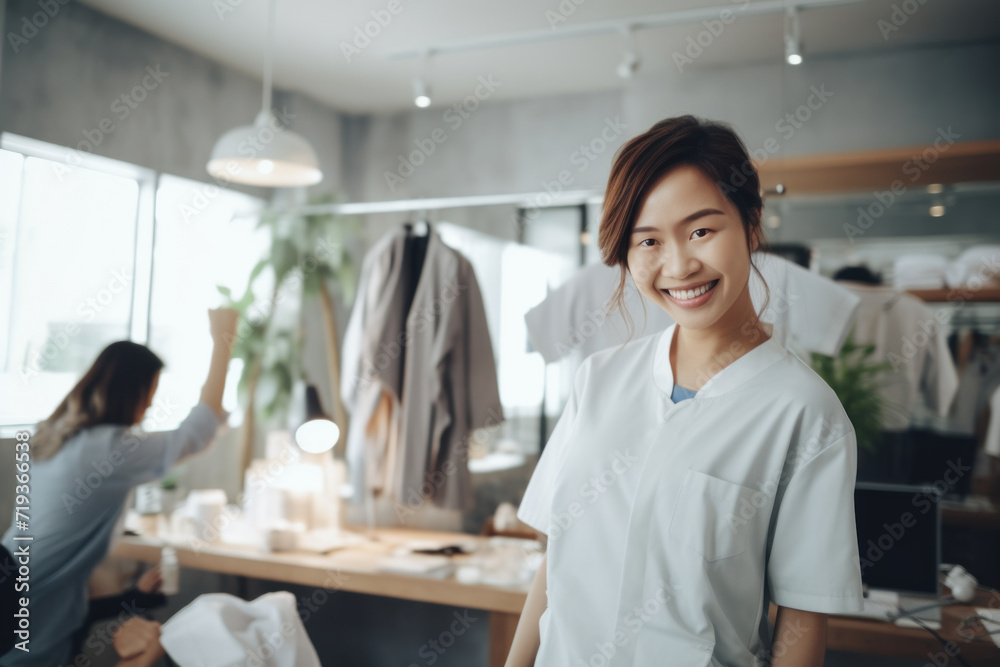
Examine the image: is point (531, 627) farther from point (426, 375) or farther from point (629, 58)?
point (629, 58)

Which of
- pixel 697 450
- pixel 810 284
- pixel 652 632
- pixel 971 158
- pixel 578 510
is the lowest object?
pixel 652 632

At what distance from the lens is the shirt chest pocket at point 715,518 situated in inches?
40.9

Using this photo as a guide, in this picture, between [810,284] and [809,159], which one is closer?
[810,284]

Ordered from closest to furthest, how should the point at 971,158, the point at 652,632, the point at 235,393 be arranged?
1. the point at 652,632
2. the point at 971,158
3. the point at 235,393

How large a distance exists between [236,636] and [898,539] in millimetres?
1771

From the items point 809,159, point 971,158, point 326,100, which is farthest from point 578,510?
point 326,100

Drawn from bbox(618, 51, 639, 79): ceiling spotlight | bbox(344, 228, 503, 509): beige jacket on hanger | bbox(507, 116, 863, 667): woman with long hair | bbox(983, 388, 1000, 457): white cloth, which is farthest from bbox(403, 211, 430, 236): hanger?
bbox(983, 388, 1000, 457): white cloth

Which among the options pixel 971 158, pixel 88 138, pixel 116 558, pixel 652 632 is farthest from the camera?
pixel 88 138

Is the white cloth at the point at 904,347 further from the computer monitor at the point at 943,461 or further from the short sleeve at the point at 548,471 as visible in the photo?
the short sleeve at the point at 548,471

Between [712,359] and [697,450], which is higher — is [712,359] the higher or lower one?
the higher one

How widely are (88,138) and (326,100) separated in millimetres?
1348

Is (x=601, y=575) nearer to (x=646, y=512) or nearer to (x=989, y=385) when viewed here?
(x=646, y=512)

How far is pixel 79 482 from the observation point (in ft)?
6.21

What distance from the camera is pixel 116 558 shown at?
2.07m
